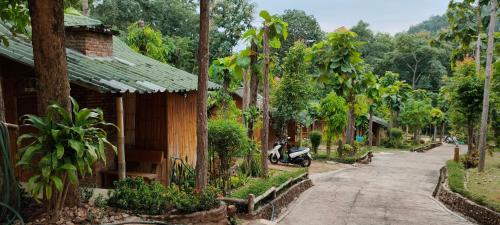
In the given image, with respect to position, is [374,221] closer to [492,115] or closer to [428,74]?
[492,115]

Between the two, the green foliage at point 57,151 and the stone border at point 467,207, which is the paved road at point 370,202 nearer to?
the stone border at point 467,207

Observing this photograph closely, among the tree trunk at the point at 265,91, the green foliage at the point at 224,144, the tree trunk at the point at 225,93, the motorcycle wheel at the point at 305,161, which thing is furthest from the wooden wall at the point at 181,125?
the motorcycle wheel at the point at 305,161

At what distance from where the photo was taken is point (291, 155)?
58.4 feet

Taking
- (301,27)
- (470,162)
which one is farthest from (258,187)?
(301,27)

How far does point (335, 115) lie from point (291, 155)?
456 centimetres

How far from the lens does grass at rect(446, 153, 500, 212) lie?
9.24 metres

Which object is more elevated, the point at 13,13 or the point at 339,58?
the point at 339,58

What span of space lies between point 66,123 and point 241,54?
8.30 metres

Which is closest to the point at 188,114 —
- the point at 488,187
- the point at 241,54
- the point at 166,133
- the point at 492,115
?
the point at 166,133

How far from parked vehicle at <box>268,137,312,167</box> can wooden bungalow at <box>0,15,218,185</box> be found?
24.0 ft

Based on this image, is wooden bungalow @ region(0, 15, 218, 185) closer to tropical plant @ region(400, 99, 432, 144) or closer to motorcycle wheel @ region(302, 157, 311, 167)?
motorcycle wheel @ region(302, 157, 311, 167)

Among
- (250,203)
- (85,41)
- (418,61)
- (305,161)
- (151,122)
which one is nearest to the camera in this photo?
(250,203)

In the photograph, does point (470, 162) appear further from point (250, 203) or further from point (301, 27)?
point (301, 27)

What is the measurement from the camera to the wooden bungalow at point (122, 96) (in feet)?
25.2
